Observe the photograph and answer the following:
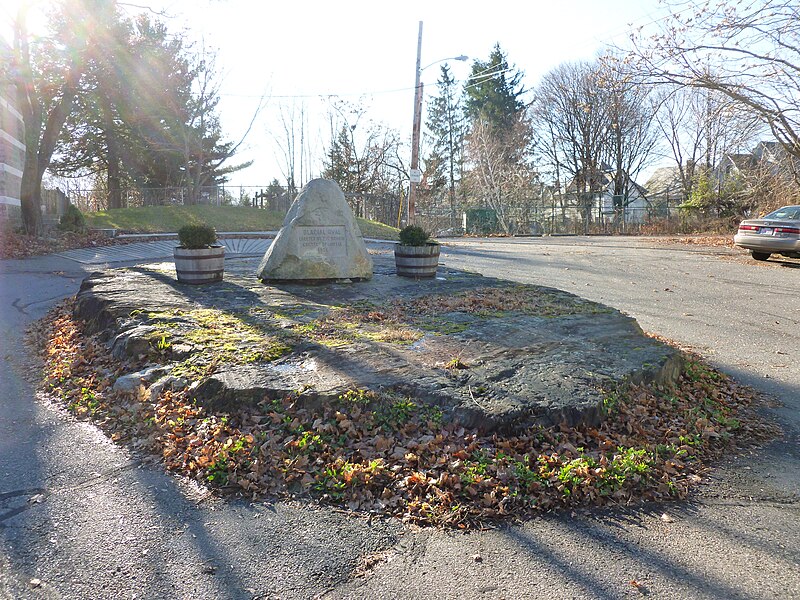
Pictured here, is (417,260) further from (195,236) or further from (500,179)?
(500,179)

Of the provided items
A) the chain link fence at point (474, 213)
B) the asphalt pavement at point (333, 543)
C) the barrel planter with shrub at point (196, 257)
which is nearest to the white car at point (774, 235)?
the asphalt pavement at point (333, 543)

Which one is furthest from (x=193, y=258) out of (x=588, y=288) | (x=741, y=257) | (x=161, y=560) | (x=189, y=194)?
(x=189, y=194)

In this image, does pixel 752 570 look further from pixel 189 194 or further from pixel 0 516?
pixel 189 194

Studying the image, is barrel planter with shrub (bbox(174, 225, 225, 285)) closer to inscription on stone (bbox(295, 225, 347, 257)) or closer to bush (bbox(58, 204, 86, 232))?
inscription on stone (bbox(295, 225, 347, 257))

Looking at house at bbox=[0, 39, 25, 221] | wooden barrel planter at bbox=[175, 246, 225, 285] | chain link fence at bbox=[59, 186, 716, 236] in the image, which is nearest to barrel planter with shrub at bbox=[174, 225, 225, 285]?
wooden barrel planter at bbox=[175, 246, 225, 285]

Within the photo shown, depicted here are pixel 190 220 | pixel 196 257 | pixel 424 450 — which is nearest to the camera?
pixel 424 450

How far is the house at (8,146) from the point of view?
17567mm

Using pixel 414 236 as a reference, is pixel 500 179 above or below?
above

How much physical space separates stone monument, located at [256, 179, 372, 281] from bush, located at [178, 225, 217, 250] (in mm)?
867

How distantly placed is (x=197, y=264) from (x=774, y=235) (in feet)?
44.9

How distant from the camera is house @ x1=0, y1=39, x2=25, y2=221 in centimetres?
1757

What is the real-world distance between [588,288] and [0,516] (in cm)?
956

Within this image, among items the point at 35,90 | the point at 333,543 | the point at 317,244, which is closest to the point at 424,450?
the point at 333,543

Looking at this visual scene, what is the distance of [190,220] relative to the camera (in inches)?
930
